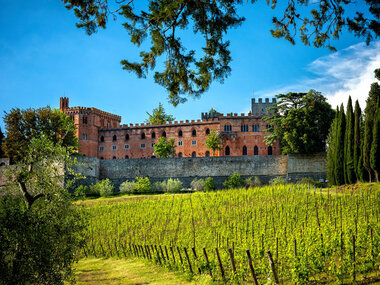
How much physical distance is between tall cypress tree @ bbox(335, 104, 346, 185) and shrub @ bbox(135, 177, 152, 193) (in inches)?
730

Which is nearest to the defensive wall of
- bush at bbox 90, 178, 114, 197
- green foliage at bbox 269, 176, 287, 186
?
green foliage at bbox 269, 176, 287, 186

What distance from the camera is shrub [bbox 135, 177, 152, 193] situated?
37.4 meters

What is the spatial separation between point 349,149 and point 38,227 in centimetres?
2450

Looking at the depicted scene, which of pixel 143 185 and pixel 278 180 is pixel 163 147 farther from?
pixel 278 180

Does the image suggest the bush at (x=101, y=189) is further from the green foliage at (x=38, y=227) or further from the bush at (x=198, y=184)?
the green foliage at (x=38, y=227)

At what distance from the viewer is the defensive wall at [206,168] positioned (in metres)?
37.5

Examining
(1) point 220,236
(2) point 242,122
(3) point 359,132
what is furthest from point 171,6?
(2) point 242,122

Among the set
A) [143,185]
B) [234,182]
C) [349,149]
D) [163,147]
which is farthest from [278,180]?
[163,147]

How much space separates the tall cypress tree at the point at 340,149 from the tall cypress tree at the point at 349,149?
45 cm

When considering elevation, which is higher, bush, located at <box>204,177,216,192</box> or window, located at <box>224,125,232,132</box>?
window, located at <box>224,125,232,132</box>

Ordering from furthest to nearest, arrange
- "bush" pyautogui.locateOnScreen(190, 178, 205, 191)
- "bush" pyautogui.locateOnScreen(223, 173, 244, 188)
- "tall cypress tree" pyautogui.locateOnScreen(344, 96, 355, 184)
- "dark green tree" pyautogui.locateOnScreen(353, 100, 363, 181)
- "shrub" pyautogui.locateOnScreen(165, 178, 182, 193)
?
"bush" pyautogui.locateOnScreen(190, 178, 205, 191)
"shrub" pyautogui.locateOnScreen(165, 178, 182, 193)
"bush" pyautogui.locateOnScreen(223, 173, 244, 188)
"tall cypress tree" pyautogui.locateOnScreen(344, 96, 355, 184)
"dark green tree" pyautogui.locateOnScreen(353, 100, 363, 181)

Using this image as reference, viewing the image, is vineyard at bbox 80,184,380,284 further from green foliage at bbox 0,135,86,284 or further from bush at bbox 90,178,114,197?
bush at bbox 90,178,114,197

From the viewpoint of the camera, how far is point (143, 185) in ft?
123

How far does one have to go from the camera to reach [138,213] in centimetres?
2475
